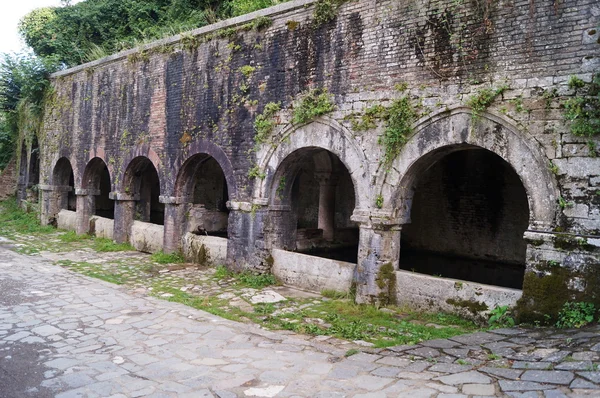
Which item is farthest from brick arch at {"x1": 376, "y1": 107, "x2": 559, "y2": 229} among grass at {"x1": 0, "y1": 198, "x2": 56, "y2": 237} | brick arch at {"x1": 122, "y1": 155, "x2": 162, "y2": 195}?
grass at {"x1": 0, "y1": 198, "x2": 56, "y2": 237}

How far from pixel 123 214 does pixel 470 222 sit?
29.2 feet

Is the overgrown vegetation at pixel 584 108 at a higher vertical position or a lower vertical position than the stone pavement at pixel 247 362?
higher

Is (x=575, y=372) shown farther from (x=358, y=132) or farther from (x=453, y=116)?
(x=358, y=132)

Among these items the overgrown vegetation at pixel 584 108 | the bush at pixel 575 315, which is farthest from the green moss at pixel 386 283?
the overgrown vegetation at pixel 584 108

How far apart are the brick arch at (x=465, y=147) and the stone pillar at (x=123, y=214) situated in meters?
8.02

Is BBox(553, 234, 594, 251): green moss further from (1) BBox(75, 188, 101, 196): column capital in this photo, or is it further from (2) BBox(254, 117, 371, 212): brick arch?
(1) BBox(75, 188, 101, 196): column capital

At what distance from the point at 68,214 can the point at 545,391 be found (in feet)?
49.6

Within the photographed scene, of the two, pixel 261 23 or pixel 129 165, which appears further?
pixel 129 165

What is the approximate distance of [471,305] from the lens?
20.7 feet

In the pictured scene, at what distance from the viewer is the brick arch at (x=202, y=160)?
31.8ft

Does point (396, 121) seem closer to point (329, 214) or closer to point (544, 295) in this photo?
point (544, 295)

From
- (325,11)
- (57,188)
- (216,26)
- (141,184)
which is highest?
(216,26)

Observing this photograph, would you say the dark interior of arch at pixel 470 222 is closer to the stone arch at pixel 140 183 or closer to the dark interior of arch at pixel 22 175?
the stone arch at pixel 140 183

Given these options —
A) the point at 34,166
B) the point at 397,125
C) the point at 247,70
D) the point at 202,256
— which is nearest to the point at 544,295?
the point at 397,125
